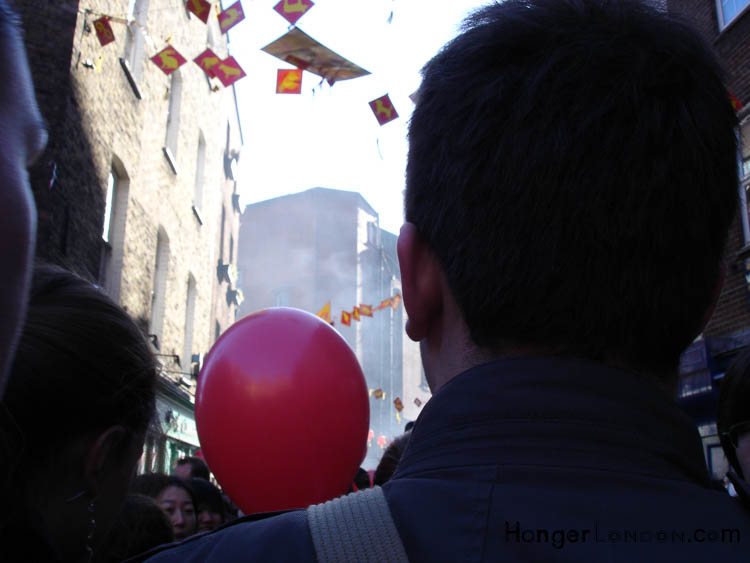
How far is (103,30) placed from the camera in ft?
29.4

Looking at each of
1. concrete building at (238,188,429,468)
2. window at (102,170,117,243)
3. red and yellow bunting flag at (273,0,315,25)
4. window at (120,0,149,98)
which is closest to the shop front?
window at (102,170,117,243)

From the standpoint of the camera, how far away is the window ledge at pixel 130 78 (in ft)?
34.9

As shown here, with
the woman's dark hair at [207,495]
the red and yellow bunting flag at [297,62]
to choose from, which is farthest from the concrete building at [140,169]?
the red and yellow bunting flag at [297,62]

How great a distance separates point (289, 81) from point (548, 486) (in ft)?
23.7

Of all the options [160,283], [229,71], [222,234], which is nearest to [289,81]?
[229,71]

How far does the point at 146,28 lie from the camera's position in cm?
1166

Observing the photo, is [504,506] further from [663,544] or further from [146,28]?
[146,28]

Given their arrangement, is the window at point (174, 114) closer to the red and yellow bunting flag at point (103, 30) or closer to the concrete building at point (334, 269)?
the red and yellow bunting flag at point (103, 30)

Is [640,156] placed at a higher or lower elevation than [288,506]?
higher

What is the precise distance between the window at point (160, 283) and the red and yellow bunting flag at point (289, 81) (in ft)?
22.4

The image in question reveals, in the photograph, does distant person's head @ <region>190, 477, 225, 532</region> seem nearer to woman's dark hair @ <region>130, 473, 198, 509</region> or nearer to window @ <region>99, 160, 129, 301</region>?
woman's dark hair @ <region>130, 473, 198, 509</region>

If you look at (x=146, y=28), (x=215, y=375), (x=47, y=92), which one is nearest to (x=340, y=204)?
(x=146, y=28)

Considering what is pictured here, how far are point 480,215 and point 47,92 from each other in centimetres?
903

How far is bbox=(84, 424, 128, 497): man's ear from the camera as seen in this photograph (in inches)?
50.0
